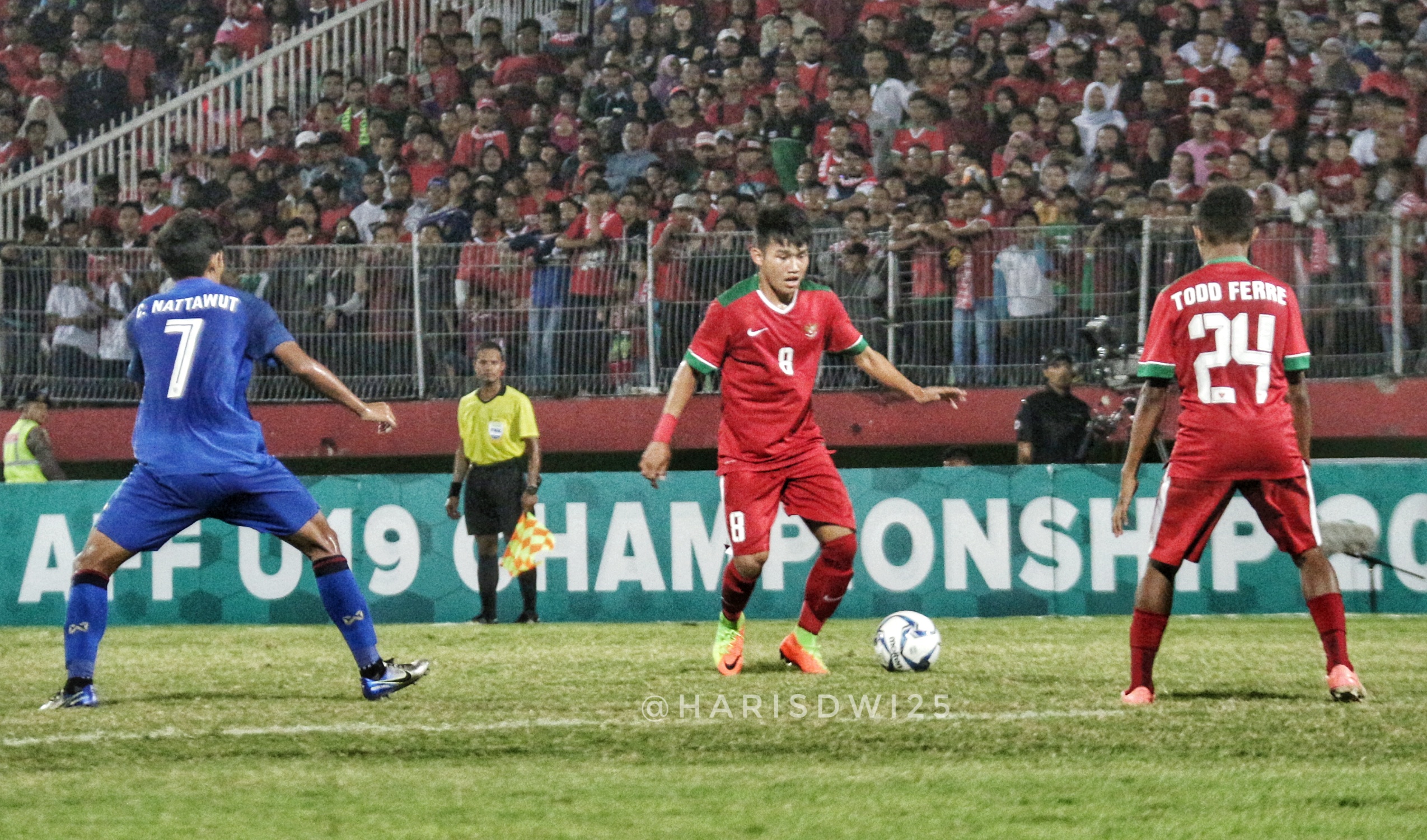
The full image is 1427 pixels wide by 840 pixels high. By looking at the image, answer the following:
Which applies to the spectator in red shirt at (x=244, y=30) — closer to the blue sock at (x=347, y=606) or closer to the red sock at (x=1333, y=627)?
the blue sock at (x=347, y=606)

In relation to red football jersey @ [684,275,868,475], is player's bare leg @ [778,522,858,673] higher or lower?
lower

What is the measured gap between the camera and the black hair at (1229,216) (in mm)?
7070

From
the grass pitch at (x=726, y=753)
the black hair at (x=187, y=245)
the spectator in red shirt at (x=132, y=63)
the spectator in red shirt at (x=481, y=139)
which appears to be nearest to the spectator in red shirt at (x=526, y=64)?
the spectator in red shirt at (x=481, y=139)

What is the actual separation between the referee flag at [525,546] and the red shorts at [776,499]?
549 cm

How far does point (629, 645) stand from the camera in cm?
1096

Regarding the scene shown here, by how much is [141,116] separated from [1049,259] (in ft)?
35.6

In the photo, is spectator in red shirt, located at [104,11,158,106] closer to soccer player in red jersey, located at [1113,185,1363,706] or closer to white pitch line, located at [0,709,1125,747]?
white pitch line, located at [0,709,1125,747]

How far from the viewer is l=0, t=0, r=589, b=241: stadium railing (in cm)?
1967

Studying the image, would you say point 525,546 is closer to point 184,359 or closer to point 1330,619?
point 184,359

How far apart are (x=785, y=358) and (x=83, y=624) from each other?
128 inches

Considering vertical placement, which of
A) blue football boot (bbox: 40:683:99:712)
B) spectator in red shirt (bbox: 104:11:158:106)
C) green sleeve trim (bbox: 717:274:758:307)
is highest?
spectator in red shirt (bbox: 104:11:158:106)

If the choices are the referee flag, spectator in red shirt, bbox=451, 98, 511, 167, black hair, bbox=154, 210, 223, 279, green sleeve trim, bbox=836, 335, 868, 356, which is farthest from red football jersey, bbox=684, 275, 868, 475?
spectator in red shirt, bbox=451, 98, 511, 167

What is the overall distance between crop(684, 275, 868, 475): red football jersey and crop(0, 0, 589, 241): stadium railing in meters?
12.7

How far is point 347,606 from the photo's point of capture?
7625 mm
